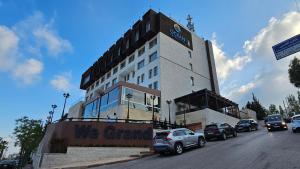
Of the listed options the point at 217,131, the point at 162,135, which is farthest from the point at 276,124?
the point at 162,135

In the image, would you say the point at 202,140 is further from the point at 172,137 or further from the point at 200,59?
the point at 200,59

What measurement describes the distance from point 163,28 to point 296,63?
86.7 feet

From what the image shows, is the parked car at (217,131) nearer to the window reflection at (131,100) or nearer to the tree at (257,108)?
the window reflection at (131,100)

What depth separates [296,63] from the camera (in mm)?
38938

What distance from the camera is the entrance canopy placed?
3303 cm

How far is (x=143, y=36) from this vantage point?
4044 centimetres

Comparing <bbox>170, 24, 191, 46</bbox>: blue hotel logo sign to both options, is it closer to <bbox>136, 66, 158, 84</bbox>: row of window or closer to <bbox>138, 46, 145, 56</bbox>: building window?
<bbox>138, 46, 145, 56</bbox>: building window

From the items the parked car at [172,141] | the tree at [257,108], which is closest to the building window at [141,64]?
the parked car at [172,141]

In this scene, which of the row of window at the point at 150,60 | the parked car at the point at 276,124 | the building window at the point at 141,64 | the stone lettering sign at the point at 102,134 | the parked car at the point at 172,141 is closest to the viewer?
the parked car at the point at 172,141

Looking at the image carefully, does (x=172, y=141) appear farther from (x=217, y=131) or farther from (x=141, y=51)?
(x=141, y=51)

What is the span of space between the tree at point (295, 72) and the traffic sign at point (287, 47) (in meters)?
33.7

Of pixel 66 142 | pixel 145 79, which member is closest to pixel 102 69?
pixel 145 79

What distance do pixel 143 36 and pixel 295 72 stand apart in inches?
1180

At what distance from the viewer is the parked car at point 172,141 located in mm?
13904
